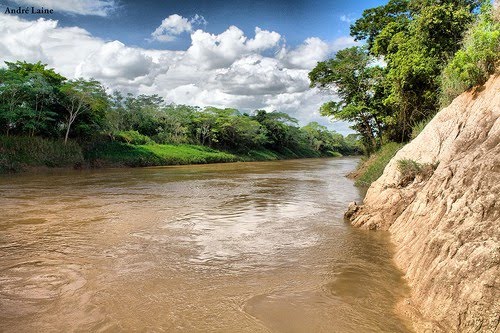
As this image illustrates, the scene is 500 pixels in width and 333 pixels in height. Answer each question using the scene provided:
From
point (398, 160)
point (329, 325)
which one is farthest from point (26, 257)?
point (398, 160)

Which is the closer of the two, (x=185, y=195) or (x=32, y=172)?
(x=185, y=195)

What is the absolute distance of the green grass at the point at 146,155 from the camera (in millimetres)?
37656

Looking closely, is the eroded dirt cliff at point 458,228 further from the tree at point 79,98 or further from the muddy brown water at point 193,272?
the tree at point 79,98

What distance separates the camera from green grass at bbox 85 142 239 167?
37656mm

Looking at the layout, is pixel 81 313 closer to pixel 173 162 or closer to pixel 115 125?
pixel 173 162

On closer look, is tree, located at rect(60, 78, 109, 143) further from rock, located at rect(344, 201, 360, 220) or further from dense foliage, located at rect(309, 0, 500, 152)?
rock, located at rect(344, 201, 360, 220)

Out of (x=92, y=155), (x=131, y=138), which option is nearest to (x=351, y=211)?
(x=92, y=155)

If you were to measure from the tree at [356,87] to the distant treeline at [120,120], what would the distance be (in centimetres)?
654

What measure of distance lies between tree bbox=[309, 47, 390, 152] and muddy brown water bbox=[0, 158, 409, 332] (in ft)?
51.2

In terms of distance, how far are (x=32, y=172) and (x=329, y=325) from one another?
1218 inches

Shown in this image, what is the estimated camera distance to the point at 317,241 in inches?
342

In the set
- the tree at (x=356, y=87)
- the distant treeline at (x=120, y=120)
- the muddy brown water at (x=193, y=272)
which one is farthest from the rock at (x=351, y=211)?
the distant treeline at (x=120, y=120)

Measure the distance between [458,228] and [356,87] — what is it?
2361 cm

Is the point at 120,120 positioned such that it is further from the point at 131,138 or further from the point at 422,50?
the point at 422,50
